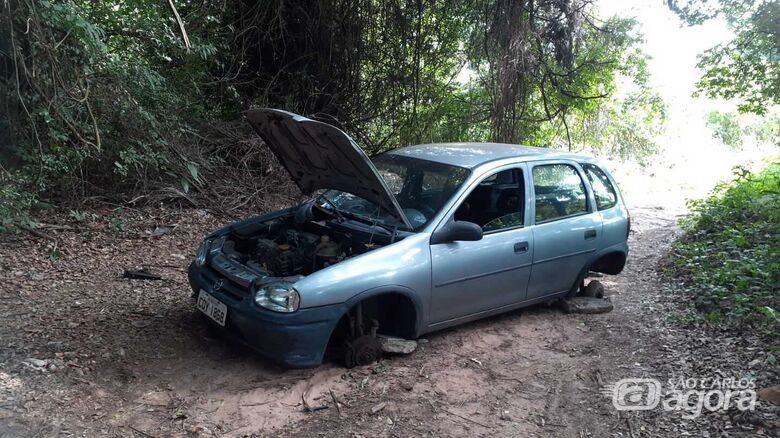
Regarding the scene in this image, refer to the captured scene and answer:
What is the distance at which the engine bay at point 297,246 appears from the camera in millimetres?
4137

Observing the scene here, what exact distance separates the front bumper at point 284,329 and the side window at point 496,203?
151 cm

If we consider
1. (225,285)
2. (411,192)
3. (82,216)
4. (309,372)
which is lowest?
(309,372)

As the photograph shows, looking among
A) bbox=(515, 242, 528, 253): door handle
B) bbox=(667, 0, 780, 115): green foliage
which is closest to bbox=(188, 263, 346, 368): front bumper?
bbox=(515, 242, 528, 253): door handle

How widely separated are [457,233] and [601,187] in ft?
6.83

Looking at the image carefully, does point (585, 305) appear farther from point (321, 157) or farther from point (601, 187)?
point (321, 157)

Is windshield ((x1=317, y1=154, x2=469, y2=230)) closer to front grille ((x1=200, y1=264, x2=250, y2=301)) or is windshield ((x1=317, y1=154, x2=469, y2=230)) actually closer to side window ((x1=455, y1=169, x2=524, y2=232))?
side window ((x1=455, y1=169, x2=524, y2=232))

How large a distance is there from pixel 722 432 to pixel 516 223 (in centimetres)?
207

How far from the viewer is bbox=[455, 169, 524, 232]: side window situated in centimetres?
470

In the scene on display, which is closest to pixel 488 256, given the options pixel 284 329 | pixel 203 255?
pixel 284 329

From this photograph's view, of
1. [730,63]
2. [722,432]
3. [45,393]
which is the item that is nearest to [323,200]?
[45,393]

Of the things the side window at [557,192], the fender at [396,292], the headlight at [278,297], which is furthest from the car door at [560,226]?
the headlight at [278,297]

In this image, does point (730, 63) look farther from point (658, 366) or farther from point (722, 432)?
point (722, 432)

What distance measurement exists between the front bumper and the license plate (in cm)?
5

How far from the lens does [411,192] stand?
4723mm
